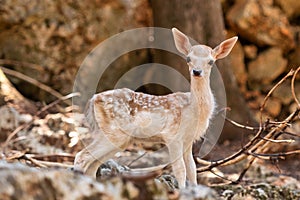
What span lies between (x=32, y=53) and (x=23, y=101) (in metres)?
0.72

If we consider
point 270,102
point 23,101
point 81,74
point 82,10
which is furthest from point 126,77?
point 270,102

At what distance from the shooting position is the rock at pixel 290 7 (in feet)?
22.8

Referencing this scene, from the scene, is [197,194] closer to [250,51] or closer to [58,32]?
[58,32]

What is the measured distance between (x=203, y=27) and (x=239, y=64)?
4.97 ft

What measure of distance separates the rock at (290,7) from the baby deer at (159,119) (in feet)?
14.4

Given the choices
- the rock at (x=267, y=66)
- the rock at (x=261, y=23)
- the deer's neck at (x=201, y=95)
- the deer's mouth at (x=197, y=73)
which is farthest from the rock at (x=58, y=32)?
the deer's mouth at (x=197, y=73)

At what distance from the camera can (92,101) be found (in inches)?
112

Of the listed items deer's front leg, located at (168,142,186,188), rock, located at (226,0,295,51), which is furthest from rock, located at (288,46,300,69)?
deer's front leg, located at (168,142,186,188)

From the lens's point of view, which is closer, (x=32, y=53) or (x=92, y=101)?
Result: (x=92, y=101)

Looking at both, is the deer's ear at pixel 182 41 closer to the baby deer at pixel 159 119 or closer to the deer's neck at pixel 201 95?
the baby deer at pixel 159 119

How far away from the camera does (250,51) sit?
6941mm

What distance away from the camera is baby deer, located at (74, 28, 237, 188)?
2711 mm

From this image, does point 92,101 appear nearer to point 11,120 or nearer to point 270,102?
point 11,120

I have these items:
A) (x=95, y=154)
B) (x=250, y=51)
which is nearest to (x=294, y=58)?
(x=250, y=51)
